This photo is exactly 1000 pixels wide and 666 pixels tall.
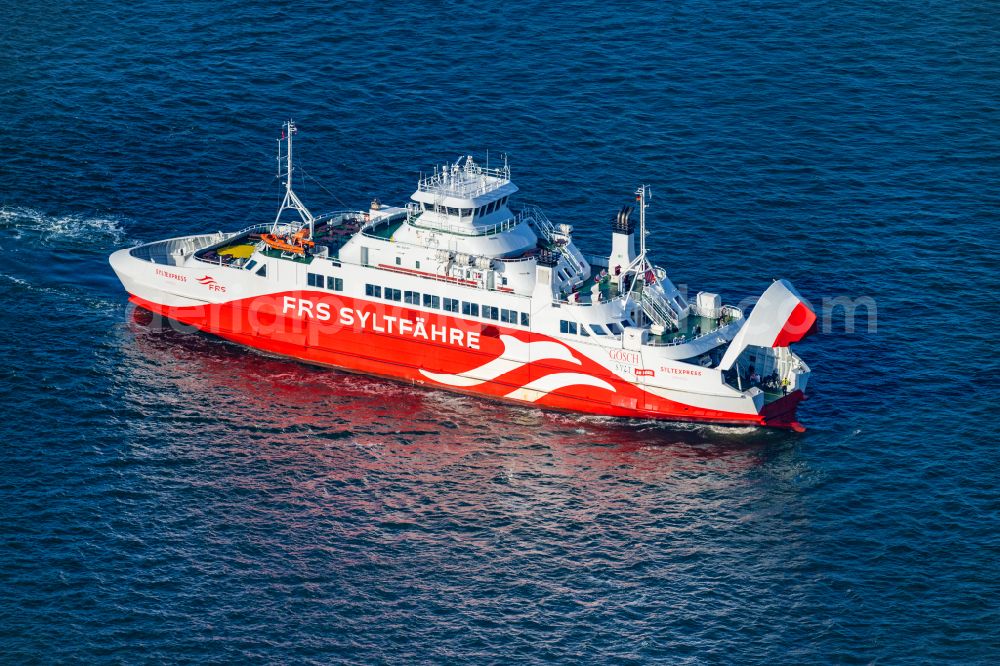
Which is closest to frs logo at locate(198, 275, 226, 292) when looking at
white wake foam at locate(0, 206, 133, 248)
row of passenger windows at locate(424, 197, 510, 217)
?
white wake foam at locate(0, 206, 133, 248)

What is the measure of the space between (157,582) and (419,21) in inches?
3267

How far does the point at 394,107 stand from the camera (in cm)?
14200

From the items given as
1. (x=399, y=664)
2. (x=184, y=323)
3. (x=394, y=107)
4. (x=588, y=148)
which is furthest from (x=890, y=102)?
(x=399, y=664)

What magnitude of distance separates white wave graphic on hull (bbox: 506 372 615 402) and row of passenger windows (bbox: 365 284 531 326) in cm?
409

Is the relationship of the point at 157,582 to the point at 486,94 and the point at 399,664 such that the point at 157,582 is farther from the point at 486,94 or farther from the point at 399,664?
the point at 486,94

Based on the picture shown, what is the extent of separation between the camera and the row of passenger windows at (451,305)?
10531cm

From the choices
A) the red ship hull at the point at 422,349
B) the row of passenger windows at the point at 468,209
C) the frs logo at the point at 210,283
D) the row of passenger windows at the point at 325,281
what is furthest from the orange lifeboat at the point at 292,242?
the row of passenger windows at the point at 468,209

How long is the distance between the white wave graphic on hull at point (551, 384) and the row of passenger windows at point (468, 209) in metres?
12.6

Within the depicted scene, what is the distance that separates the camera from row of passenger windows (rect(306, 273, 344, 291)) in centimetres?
11000

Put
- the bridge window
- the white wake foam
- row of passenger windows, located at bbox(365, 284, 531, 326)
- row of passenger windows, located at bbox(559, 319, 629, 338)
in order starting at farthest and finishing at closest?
the white wake foam
row of passenger windows, located at bbox(365, 284, 531, 326)
the bridge window
row of passenger windows, located at bbox(559, 319, 629, 338)

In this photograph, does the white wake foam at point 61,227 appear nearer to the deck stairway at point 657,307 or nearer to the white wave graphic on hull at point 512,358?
the white wave graphic on hull at point 512,358

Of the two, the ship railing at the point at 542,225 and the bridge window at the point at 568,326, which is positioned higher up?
the ship railing at the point at 542,225

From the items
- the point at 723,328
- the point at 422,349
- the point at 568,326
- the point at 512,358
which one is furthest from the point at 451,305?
the point at 723,328

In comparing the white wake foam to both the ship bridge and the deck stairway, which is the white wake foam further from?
the deck stairway
